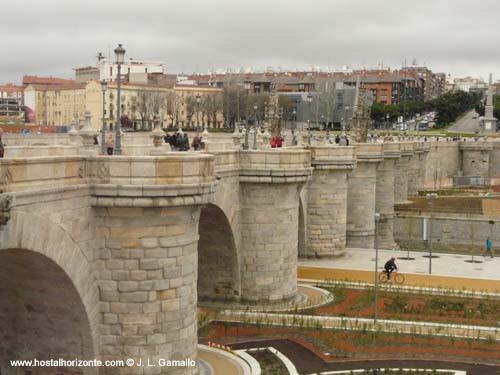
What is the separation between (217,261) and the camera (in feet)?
86.2

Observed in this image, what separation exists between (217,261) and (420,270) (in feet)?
41.6

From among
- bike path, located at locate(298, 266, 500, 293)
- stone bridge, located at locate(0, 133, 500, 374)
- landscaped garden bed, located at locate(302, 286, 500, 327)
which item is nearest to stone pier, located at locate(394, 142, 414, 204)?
bike path, located at locate(298, 266, 500, 293)

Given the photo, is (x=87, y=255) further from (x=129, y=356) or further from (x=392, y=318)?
(x=392, y=318)

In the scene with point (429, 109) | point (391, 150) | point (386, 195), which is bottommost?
point (386, 195)

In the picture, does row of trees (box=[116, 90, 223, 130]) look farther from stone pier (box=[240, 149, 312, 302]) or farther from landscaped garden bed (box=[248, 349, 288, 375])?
landscaped garden bed (box=[248, 349, 288, 375])

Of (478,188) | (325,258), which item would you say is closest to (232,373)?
(325,258)

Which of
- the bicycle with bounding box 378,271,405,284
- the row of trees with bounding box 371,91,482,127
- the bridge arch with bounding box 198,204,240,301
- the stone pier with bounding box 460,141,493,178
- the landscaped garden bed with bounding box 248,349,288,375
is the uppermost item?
the row of trees with bounding box 371,91,482,127

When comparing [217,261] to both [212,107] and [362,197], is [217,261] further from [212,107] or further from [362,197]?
[212,107]

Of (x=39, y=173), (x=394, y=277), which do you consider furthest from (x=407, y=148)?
(x=39, y=173)

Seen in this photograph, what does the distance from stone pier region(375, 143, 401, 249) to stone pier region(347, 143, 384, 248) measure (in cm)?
609

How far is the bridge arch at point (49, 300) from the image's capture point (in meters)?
14.2

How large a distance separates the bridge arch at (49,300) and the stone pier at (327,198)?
21.5 meters

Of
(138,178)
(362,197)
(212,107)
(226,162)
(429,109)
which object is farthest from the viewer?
(429,109)

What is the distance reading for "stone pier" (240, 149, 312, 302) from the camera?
2561cm
